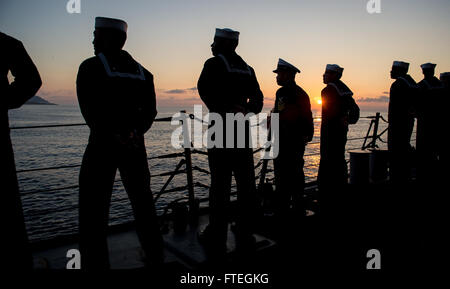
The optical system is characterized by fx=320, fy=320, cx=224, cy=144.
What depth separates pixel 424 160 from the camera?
23.2 ft

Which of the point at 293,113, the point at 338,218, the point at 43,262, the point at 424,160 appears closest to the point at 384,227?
the point at 338,218

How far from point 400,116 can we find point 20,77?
6.34 meters

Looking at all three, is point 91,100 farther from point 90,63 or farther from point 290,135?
point 290,135

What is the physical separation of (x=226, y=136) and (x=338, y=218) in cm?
254

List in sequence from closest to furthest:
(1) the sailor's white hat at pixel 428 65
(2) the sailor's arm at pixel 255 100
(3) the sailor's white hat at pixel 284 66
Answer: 1. (2) the sailor's arm at pixel 255 100
2. (3) the sailor's white hat at pixel 284 66
3. (1) the sailor's white hat at pixel 428 65

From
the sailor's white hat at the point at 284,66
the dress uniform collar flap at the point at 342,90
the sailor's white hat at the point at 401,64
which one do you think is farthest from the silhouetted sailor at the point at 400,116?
the sailor's white hat at the point at 284,66

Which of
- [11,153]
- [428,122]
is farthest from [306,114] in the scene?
[11,153]

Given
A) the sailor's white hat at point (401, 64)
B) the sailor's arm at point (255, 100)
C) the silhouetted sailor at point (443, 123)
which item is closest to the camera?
the sailor's arm at point (255, 100)

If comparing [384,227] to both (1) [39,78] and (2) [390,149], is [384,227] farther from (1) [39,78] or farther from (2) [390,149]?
(1) [39,78]

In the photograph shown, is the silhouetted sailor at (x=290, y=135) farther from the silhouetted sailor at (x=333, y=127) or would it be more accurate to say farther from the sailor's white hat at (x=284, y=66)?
the silhouetted sailor at (x=333, y=127)

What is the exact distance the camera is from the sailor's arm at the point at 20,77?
96.7 inches

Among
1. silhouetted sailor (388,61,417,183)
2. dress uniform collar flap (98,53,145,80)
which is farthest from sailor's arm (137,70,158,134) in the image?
silhouetted sailor (388,61,417,183)

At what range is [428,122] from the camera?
22.7 feet

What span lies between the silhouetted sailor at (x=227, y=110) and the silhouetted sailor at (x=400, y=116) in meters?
3.95
